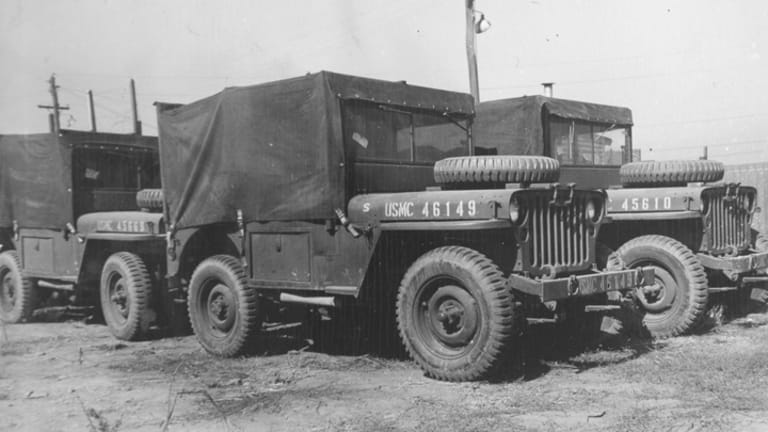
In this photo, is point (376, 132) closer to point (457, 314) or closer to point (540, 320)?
point (457, 314)

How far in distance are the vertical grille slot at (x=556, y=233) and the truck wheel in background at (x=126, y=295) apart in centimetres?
479

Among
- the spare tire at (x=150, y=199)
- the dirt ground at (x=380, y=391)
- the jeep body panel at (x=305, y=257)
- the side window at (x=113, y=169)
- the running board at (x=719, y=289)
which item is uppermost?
the side window at (x=113, y=169)

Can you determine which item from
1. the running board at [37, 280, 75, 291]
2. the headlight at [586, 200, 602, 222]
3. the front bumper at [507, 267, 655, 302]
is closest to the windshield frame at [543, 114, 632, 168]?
the headlight at [586, 200, 602, 222]

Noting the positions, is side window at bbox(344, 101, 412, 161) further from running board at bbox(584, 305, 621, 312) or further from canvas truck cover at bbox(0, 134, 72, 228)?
canvas truck cover at bbox(0, 134, 72, 228)

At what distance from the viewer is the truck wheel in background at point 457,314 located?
19.4 ft

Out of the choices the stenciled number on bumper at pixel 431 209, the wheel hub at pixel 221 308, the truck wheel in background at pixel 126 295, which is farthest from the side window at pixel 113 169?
the stenciled number on bumper at pixel 431 209

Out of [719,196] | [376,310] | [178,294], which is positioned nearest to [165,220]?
[178,294]

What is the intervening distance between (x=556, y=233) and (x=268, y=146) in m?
2.74

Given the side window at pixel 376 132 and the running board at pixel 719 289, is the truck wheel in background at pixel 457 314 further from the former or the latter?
the running board at pixel 719 289

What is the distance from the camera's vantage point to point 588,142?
10719 mm

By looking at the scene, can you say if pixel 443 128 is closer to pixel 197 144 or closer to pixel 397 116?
pixel 397 116

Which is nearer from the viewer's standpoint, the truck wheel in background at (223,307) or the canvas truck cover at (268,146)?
the canvas truck cover at (268,146)

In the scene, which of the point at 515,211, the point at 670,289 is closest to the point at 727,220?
the point at 670,289

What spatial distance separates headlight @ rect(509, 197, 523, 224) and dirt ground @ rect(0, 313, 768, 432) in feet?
3.95
